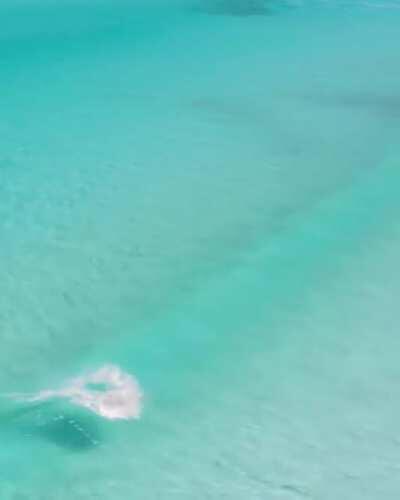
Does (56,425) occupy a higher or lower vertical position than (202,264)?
lower

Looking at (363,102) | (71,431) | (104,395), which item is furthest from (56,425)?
(363,102)

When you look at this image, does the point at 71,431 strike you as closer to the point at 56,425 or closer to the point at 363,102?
the point at 56,425

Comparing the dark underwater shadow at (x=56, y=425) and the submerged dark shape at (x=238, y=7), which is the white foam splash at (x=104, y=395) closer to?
the dark underwater shadow at (x=56, y=425)

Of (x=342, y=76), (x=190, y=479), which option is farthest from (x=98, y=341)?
(x=342, y=76)

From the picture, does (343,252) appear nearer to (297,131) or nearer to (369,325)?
(369,325)

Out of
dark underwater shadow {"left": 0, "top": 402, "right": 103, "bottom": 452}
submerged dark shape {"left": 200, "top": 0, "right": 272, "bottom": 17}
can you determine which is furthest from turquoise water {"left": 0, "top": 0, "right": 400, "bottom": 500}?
submerged dark shape {"left": 200, "top": 0, "right": 272, "bottom": 17}

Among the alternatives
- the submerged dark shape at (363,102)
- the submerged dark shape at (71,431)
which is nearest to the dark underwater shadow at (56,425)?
the submerged dark shape at (71,431)
